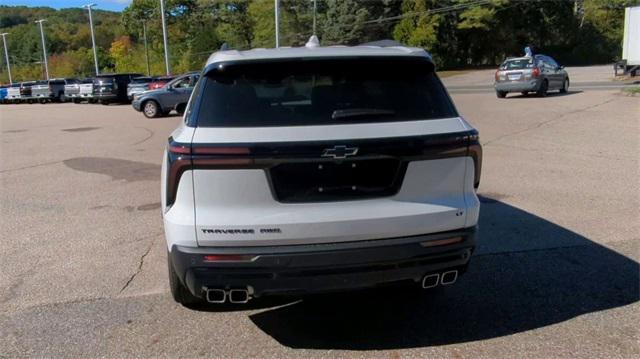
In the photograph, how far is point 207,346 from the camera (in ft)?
12.2

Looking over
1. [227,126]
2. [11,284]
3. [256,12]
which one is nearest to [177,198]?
[227,126]

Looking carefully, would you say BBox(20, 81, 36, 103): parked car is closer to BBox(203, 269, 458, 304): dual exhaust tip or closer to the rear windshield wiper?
BBox(203, 269, 458, 304): dual exhaust tip

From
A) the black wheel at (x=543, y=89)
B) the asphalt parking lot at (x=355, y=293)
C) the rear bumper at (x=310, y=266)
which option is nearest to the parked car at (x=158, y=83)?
the black wheel at (x=543, y=89)

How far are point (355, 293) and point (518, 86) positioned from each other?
20.7 m

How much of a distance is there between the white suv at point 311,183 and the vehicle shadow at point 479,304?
55 cm

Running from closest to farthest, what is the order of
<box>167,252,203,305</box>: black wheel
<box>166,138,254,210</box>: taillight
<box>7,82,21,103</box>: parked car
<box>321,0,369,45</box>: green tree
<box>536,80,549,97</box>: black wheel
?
<box>166,138,254,210</box>: taillight < <box>167,252,203,305</box>: black wheel < <box>536,80,549,97</box>: black wheel < <box>7,82,21,103</box>: parked car < <box>321,0,369,45</box>: green tree

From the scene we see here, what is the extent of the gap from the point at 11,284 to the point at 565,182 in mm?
6986

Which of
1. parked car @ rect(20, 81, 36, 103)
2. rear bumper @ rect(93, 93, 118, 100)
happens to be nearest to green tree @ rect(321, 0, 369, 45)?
parked car @ rect(20, 81, 36, 103)

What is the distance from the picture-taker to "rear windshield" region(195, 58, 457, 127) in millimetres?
3402

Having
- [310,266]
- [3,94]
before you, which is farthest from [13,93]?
[310,266]

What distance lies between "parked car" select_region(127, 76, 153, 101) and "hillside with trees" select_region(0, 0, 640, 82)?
21.7m

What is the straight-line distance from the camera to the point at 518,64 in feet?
76.6

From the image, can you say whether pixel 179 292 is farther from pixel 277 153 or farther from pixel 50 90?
pixel 50 90

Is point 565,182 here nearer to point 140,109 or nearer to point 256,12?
point 140,109
